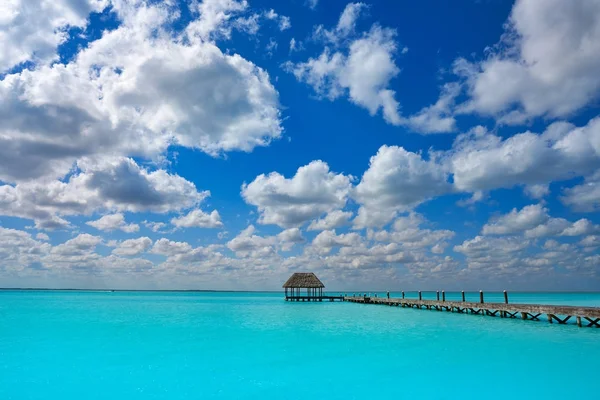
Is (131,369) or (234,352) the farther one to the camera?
(234,352)

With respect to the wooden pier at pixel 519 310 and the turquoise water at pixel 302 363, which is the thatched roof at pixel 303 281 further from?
the turquoise water at pixel 302 363

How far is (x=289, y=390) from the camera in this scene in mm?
13289

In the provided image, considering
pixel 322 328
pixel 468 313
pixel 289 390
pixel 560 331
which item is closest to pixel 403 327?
pixel 322 328

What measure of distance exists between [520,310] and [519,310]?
0.10 m

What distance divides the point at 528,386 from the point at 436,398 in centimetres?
355

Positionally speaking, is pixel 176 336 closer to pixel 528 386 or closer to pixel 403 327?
pixel 403 327

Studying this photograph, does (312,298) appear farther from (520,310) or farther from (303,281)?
(520,310)

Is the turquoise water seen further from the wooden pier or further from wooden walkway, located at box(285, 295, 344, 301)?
wooden walkway, located at box(285, 295, 344, 301)

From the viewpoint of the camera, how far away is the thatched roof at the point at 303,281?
66500 millimetres

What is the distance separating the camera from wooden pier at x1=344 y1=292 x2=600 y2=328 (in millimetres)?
26391

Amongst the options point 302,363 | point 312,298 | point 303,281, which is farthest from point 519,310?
point 312,298

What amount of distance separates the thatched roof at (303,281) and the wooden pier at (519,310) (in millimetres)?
10547

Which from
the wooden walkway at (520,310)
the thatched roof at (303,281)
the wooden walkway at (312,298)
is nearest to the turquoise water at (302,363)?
the wooden walkway at (520,310)

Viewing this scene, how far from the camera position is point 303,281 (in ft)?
221
